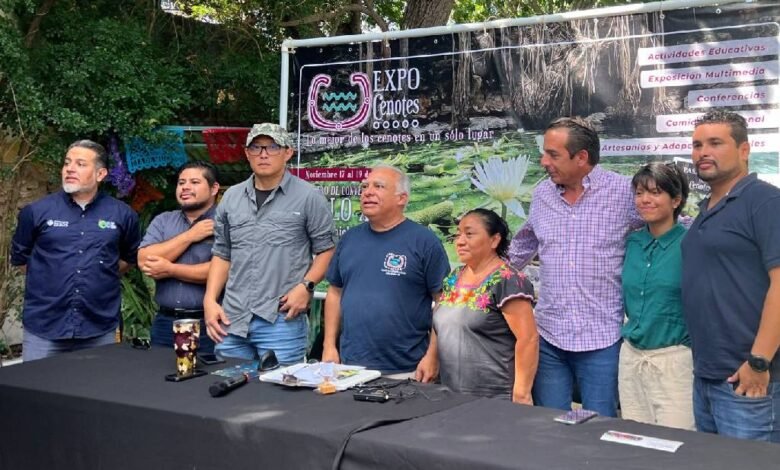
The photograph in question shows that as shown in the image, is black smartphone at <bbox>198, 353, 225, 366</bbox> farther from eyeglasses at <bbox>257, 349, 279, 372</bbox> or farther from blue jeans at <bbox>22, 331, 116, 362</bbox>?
A: blue jeans at <bbox>22, 331, 116, 362</bbox>

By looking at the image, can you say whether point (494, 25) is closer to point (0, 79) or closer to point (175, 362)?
point (175, 362)

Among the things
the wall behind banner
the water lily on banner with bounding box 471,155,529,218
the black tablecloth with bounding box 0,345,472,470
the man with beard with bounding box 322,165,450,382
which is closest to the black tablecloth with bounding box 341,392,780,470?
the black tablecloth with bounding box 0,345,472,470

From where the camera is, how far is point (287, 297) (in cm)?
373

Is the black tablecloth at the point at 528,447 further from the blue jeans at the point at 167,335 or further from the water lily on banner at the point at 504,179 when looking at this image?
the water lily on banner at the point at 504,179

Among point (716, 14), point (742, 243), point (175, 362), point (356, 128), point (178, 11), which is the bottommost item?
point (175, 362)

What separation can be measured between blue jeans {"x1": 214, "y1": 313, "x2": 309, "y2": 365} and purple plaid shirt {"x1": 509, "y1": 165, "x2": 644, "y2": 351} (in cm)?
117

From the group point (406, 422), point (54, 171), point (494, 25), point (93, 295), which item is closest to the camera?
point (406, 422)

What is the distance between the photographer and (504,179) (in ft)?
14.3

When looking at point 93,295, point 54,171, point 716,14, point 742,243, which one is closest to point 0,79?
point 54,171

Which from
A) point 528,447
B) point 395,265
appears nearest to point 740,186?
point 528,447

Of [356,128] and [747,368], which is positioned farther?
[356,128]

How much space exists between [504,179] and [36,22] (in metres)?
4.03

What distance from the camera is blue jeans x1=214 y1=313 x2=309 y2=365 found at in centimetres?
376

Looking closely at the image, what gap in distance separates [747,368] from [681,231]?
1.96 feet
